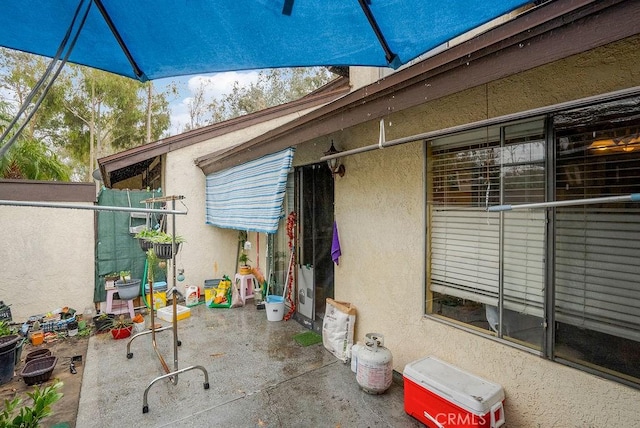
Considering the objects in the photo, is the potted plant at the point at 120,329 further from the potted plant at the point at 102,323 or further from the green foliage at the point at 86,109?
the green foliage at the point at 86,109

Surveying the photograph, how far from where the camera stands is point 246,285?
7.38 metres

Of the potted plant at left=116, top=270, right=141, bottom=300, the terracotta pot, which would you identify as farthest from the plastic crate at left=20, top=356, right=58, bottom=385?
the potted plant at left=116, top=270, right=141, bottom=300

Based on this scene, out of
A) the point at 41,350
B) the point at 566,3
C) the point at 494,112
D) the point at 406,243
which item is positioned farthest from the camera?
the point at 41,350

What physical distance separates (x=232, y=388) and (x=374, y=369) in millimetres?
1688

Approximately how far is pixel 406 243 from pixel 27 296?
7.02 meters

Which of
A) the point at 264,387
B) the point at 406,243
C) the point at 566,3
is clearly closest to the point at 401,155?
the point at 406,243

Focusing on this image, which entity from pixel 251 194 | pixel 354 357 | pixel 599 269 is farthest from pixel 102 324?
pixel 599 269

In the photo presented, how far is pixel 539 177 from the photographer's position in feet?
8.91

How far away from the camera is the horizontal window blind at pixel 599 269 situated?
2.28 metres

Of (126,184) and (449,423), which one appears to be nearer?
(449,423)

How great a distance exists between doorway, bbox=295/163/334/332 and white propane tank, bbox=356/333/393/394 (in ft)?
5.93

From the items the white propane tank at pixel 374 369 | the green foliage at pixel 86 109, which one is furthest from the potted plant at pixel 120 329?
the green foliage at pixel 86 109

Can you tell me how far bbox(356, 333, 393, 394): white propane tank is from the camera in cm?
354

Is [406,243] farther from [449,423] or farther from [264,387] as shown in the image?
[264,387]
